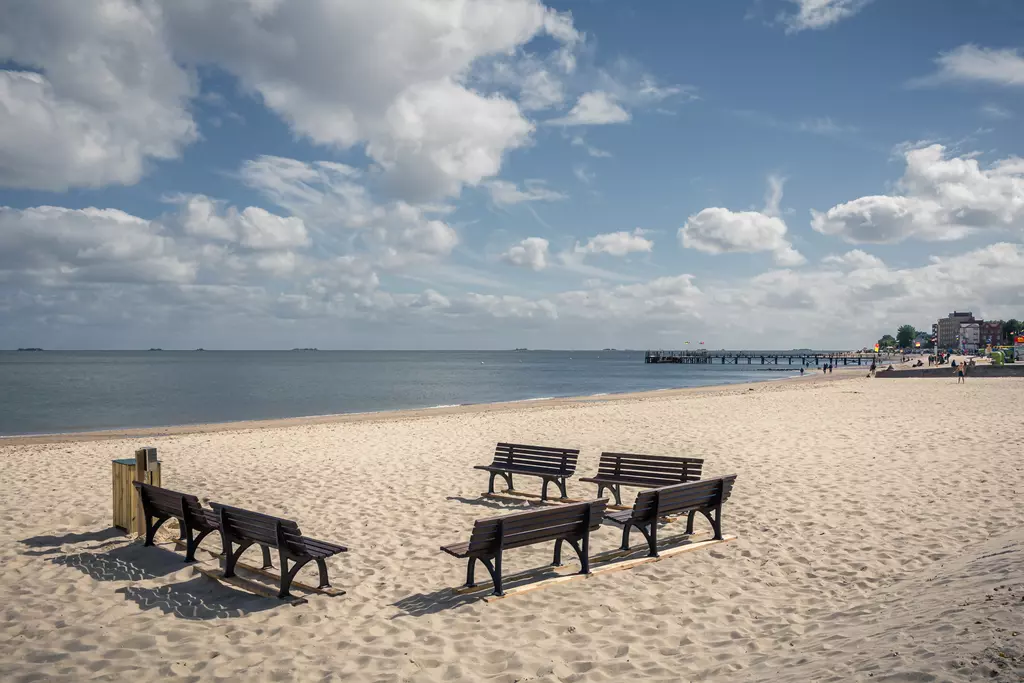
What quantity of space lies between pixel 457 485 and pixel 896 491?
23.2 feet

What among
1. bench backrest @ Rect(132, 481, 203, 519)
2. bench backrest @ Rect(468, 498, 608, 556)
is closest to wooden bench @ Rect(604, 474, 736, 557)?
bench backrest @ Rect(468, 498, 608, 556)

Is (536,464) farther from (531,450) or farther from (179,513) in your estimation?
(179,513)

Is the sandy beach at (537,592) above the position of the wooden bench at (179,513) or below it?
below

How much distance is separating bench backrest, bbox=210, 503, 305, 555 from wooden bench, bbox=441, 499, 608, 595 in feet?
4.76

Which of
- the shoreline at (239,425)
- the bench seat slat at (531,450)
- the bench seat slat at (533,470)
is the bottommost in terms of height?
the shoreline at (239,425)

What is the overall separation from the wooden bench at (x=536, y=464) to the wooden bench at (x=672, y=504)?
2.62m

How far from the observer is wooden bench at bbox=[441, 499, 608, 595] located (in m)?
6.34

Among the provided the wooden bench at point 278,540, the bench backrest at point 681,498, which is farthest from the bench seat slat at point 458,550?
the bench backrest at point 681,498

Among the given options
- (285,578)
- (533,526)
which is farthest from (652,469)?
(285,578)

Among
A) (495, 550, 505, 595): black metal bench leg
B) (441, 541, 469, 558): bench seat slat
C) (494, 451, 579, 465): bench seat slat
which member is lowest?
(495, 550, 505, 595): black metal bench leg

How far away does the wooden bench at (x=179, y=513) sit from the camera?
7391 mm

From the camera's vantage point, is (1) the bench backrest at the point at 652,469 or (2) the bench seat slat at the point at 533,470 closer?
(1) the bench backrest at the point at 652,469

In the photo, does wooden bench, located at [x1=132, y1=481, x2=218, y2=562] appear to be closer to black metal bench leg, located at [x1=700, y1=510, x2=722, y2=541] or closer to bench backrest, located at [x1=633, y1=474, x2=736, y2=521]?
bench backrest, located at [x1=633, y1=474, x2=736, y2=521]

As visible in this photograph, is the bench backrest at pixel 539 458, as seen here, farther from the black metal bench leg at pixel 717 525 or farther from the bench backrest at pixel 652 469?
the black metal bench leg at pixel 717 525
